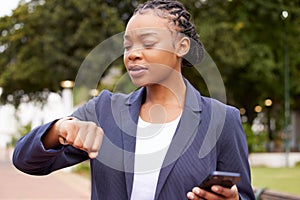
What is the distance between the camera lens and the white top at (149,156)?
1.94 metres

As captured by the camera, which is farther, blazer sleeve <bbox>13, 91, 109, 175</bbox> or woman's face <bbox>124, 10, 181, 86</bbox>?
woman's face <bbox>124, 10, 181, 86</bbox>

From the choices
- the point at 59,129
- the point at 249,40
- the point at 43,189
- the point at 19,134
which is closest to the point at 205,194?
the point at 59,129

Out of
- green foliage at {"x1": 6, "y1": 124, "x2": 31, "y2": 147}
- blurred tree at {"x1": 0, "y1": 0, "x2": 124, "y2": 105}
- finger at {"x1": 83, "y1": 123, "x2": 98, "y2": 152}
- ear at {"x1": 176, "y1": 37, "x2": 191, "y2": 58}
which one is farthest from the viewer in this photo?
green foliage at {"x1": 6, "y1": 124, "x2": 31, "y2": 147}

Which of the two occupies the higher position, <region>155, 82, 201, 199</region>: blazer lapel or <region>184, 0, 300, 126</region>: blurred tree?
<region>155, 82, 201, 199</region>: blazer lapel

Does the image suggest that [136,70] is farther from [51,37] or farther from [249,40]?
[249,40]

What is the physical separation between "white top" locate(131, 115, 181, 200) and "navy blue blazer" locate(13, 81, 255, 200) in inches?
0.6

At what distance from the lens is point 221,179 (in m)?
1.60

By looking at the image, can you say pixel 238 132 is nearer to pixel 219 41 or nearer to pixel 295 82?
pixel 219 41

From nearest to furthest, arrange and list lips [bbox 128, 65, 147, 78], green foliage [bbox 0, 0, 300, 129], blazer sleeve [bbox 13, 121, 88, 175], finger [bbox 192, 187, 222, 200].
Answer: finger [bbox 192, 187, 222, 200]
blazer sleeve [bbox 13, 121, 88, 175]
lips [bbox 128, 65, 147, 78]
green foliage [bbox 0, 0, 300, 129]

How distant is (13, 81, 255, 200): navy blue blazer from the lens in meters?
1.90

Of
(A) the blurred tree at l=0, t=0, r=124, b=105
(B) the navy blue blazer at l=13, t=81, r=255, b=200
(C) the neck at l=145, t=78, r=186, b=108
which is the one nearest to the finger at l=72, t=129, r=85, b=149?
(B) the navy blue blazer at l=13, t=81, r=255, b=200

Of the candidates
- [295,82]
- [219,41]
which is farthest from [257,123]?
[219,41]

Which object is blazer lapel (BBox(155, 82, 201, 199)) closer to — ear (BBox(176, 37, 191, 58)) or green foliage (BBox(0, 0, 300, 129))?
ear (BBox(176, 37, 191, 58))

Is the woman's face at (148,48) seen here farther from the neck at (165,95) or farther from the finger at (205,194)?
the finger at (205,194)
